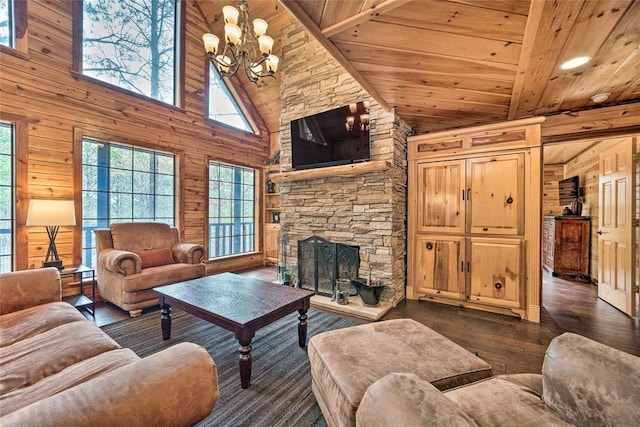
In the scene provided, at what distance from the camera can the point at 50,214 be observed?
257 centimetres

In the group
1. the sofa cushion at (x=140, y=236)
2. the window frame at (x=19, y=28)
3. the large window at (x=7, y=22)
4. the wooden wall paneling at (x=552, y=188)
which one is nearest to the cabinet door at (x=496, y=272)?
the sofa cushion at (x=140, y=236)

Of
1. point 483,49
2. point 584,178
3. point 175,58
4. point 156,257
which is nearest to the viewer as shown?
point 483,49

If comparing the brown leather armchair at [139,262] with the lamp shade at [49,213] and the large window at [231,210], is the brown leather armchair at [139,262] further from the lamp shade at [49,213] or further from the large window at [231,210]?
the large window at [231,210]

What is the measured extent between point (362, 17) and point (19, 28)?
3891mm

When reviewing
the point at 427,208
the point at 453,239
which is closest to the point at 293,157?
the point at 427,208

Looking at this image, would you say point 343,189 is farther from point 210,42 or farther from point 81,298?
point 81,298

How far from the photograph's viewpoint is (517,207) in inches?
110

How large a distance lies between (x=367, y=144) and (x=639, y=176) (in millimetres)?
2919

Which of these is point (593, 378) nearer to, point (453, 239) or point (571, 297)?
point (453, 239)

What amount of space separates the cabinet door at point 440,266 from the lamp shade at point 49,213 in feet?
12.9

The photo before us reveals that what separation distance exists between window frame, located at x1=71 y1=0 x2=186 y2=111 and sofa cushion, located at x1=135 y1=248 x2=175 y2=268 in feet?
7.44

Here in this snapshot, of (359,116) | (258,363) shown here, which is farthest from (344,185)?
(258,363)

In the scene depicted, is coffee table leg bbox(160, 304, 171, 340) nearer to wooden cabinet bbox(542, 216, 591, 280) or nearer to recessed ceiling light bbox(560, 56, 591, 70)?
recessed ceiling light bbox(560, 56, 591, 70)

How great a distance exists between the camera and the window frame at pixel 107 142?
10.5 feet
